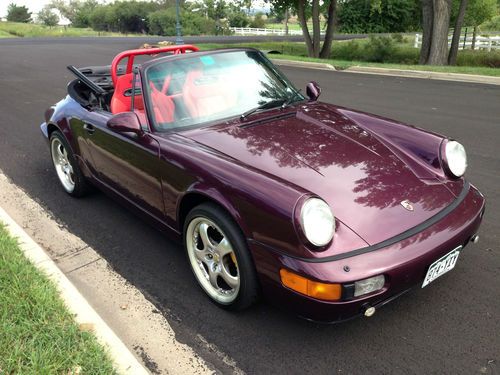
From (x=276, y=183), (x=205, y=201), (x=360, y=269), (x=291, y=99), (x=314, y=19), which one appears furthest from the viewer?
(x=314, y=19)

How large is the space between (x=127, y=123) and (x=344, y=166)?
1481 mm

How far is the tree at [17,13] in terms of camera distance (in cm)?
8956

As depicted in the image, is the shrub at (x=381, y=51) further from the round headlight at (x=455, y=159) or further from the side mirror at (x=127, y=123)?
the side mirror at (x=127, y=123)

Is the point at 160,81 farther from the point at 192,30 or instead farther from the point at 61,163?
the point at 192,30

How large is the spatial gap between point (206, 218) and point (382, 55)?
70.5ft

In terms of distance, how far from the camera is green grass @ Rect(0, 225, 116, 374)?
7.17 feet

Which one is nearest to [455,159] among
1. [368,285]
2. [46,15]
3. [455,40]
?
[368,285]

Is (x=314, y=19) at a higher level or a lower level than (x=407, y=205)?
higher

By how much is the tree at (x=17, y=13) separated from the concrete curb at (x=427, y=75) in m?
95.1

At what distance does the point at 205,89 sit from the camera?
336 centimetres

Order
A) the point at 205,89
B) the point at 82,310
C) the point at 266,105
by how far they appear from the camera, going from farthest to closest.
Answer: the point at 266,105 → the point at 205,89 → the point at 82,310

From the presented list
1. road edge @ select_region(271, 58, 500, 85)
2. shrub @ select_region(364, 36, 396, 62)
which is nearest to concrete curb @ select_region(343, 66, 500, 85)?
road edge @ select_region(271, 58, 500, 85)

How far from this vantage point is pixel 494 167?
4836 mm

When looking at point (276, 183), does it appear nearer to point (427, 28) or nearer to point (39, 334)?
point (39, 334)
